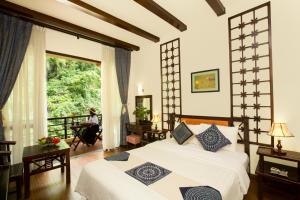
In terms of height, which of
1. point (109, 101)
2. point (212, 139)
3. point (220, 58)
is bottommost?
point (212, 139)

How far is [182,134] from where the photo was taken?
3.04 meters

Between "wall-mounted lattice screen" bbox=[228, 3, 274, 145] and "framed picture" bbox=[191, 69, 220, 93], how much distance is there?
30cm

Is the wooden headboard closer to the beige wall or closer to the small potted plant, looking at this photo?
the small potted plant

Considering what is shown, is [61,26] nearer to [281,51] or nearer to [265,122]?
[281,51]

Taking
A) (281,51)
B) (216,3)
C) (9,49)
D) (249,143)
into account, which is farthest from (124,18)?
(249,143)

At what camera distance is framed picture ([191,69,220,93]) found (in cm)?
318

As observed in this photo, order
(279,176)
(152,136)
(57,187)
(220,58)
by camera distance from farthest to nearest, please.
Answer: (152,136) < (220,58) < (57,187) < (279,176)

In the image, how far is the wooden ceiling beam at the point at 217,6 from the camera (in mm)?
2594

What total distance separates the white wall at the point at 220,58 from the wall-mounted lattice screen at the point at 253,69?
3.5 inches

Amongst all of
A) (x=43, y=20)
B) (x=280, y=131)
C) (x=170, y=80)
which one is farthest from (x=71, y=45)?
(x=280, y=131)

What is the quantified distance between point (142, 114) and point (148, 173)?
2637mm

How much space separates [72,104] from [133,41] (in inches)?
201

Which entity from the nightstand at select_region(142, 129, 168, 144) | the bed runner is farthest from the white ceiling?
the bed runner

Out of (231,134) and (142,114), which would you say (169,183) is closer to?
(231,134)
